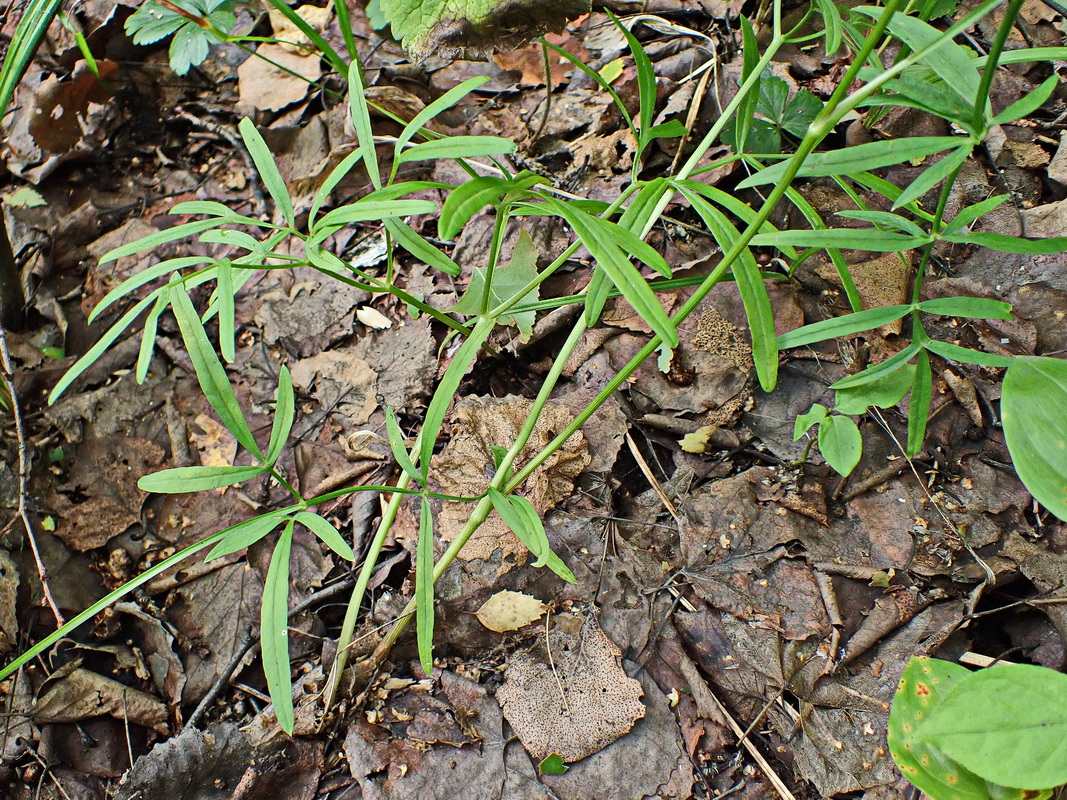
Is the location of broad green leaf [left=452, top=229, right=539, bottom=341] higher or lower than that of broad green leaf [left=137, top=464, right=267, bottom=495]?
lower

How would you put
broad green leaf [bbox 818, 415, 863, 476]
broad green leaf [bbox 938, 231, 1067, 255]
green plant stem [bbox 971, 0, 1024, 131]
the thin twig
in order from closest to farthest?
1. green plant stem [bbox 971, 0, 1024, 131]
2. broad green leaf [bbox 938, 231, 1067, 255]
3. broad green leaf [bbox 818, 415, 863, 476]
4. the thin twig

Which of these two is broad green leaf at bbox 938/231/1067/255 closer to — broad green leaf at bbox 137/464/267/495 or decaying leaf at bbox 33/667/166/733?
broad green leaf at bbox 137/464/267/495

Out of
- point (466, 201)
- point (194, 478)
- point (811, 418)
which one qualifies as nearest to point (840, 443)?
point (811, 418)

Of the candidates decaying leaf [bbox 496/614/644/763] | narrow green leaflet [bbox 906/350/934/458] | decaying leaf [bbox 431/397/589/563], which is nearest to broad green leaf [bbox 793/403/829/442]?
narrow green leaflet [bbox 906/350/934/458]

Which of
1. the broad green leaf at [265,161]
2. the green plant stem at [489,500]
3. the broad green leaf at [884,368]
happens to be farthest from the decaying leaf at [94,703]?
the broad green leaf at [884,368]

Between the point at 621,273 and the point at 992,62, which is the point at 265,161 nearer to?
the point at 621,273

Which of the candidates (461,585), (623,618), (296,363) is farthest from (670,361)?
(296,363)

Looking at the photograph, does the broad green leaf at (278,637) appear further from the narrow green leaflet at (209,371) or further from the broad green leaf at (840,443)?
the broad green leaf at (840,443)
